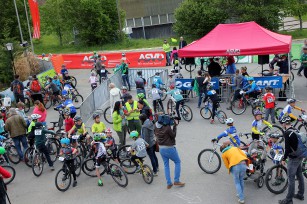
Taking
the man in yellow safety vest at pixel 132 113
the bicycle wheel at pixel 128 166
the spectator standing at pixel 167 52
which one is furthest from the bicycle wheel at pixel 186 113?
the spectator standing at pixel 167 52

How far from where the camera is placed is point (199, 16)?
110 ft

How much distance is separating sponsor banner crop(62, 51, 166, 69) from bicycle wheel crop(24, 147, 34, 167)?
42.2ft

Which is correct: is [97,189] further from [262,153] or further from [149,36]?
[149,36]

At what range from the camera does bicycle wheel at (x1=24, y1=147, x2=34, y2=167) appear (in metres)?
11.2

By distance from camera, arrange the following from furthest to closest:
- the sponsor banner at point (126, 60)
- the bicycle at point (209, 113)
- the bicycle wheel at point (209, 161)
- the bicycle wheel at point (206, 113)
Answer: the sponsor banner at point (126, 60), the bicycle wheel at point (206, 113), the bicycle at point (209, 113), the bicycle wheel at point (209, 161)

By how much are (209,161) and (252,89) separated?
532 centimetres

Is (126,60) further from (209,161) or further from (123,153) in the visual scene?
(209,161)

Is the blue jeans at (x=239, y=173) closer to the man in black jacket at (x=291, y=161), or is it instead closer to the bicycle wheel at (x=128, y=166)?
the man in black jacket at (x=291, y=161)

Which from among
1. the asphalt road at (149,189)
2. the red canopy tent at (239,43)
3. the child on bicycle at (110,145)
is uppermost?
the red canopy tent at (239,43)

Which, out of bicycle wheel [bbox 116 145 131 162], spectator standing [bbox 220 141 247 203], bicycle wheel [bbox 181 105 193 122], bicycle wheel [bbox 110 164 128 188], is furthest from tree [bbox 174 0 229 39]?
spectator standing [bbox 220 141 247 203]

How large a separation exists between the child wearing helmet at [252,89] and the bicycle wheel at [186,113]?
2.26 metres

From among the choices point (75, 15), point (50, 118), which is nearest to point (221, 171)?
point (50, 118)

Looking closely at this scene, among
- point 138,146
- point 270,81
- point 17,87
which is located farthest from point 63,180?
point 270,81

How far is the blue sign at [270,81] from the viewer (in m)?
15.1
